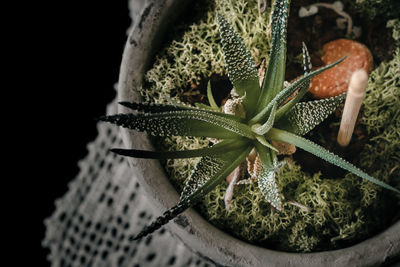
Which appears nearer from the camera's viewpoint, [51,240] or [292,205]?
[292,205]

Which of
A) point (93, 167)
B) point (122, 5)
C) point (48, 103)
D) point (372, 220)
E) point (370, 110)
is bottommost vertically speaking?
point (372, 220)

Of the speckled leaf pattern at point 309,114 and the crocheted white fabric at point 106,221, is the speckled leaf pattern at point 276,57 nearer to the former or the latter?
the speckled leaf pattern at point 309,114

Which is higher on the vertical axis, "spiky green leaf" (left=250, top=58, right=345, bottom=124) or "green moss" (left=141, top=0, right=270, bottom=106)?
"green moss" (left=141, top=0, right=270, bottom=106)

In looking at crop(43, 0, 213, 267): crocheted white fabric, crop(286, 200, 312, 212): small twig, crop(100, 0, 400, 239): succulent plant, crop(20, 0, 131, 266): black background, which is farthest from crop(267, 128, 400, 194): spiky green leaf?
crop(20, 0, 131, 266): black background

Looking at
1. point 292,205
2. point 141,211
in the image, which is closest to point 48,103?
point 141,211

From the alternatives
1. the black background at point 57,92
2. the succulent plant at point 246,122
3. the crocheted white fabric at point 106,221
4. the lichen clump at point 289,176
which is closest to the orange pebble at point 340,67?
the lichen clump at point 289,176

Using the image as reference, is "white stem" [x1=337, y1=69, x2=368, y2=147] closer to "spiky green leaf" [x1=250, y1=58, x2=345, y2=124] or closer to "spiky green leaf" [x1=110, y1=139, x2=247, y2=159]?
"spiky green leaf" [x1=250, y1=58, x2=345, y2=124]

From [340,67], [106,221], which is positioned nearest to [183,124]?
[340,67]

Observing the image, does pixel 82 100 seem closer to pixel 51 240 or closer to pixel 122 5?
pixel 122 5
